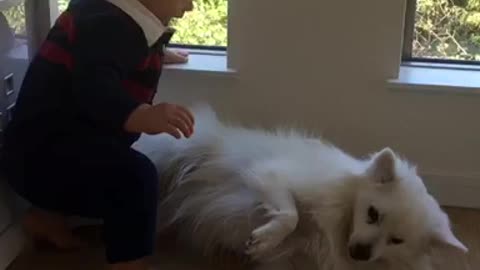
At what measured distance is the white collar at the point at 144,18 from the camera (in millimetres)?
1656

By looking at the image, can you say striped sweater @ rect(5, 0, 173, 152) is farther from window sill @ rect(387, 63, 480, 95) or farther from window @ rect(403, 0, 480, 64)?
window @ rect(403, 0, 480, 64)

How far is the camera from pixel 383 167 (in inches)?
66.2

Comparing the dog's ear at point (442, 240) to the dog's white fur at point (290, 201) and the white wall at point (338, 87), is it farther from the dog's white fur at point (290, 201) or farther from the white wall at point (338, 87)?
the white wall at point (338, 87)

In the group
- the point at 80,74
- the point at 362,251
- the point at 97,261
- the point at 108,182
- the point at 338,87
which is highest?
the point at 80,74

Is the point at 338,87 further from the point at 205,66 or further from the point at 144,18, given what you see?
the point at 144,18

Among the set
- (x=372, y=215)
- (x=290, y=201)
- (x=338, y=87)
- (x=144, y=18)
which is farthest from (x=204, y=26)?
(x=372, y=215)

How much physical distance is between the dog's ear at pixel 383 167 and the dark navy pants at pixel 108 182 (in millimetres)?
473

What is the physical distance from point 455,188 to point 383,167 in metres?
0.60

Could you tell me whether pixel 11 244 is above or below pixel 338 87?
below

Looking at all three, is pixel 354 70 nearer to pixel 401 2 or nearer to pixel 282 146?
pixel 401 2

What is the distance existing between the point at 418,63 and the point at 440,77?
0.13 m

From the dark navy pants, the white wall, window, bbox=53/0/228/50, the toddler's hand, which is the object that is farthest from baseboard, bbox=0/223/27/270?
window, bbox=53/0/228/50

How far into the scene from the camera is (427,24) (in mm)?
2262

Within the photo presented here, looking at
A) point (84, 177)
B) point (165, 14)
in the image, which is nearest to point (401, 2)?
point (165, 14)
